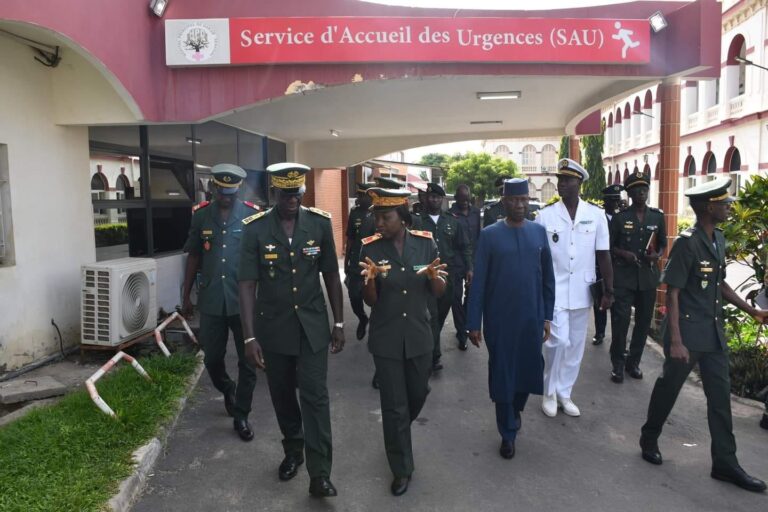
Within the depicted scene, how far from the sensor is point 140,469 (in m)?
3.73

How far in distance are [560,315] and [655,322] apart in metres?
3.56

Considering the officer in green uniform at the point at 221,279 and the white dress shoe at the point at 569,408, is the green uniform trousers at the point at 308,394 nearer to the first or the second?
the officer in green uniform at the point at 221,279

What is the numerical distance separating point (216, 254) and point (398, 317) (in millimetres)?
1662

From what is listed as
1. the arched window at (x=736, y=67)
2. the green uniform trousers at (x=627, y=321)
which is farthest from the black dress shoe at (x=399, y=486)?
the arched window at (x=736, y=67)

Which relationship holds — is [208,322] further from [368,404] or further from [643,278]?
[643,278]

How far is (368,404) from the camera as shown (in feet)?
16.9

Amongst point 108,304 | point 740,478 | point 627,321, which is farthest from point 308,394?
point 627,321

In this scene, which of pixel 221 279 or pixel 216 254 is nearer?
pixel 221 279

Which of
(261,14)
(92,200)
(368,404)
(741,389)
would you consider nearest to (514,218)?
(368,404)

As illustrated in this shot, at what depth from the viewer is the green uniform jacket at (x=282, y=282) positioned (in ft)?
11.5

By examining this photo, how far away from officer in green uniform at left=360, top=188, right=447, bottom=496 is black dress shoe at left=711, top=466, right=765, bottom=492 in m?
1.97

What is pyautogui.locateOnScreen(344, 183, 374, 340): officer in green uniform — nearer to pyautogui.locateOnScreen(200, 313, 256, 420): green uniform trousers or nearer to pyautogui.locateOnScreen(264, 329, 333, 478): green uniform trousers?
pyautogui.locateOnScreen(200, 313, 256, 420): green uniform trousers

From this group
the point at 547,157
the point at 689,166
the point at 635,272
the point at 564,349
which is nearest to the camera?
the point at 564,349

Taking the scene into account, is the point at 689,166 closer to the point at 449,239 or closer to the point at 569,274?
the point at 449,239
